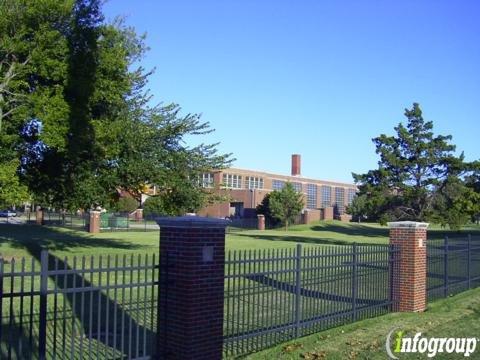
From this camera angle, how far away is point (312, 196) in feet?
345

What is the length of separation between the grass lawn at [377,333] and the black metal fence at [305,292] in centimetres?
27

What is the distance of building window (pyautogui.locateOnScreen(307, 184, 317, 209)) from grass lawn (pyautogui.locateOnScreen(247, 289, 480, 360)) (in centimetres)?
9168

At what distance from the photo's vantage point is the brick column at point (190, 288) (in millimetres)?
6574

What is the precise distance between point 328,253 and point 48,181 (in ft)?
40.9

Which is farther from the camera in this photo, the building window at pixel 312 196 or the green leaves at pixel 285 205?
the building window at pixel 312 196

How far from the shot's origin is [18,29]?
48.2 ft

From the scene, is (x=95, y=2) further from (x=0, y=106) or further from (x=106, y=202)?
(x=106, y=202)

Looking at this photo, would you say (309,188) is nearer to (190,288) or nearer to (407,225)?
(407,225)

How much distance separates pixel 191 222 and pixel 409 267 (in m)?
6.17

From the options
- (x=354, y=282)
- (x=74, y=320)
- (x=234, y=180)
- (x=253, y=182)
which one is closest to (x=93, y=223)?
(x=354, y=282)

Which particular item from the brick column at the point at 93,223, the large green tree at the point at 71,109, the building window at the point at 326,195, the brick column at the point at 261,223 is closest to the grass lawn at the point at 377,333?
the large green tree at the point at 71,109

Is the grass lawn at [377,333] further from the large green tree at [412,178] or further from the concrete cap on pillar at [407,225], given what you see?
the large green tree at [412,178]

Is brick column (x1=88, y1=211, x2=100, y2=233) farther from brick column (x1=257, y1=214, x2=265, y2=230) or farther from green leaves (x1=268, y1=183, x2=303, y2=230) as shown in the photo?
green leaves (x1=268, y1=183, x2=303, y2=230)

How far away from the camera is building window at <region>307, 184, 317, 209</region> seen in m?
104
